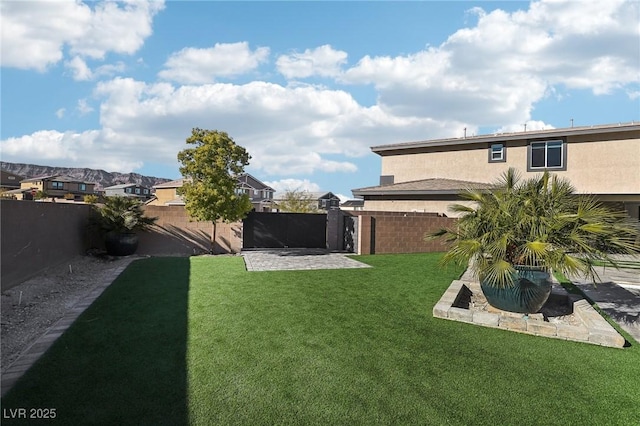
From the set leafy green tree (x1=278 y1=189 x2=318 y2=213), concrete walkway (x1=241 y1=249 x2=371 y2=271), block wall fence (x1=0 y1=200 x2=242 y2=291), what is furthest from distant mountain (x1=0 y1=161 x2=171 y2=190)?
concrete walkway (x1=241 y1=249 x2=371 y2=271)

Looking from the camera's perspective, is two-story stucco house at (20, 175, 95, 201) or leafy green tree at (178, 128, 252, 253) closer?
leafy green tree at (178, 128, 252, 253)

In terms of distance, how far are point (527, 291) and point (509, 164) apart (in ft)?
50.3

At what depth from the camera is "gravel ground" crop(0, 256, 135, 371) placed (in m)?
4.79

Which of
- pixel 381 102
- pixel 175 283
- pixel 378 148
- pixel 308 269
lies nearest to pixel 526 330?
pixel 308 269

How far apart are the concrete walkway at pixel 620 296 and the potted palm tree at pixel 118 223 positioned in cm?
1362

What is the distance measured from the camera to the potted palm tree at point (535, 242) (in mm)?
5590

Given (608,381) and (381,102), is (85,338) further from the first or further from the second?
(381,102)

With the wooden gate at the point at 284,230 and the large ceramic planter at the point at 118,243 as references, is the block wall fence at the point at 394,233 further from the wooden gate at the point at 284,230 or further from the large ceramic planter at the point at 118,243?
the large ceramic planter at the point at 118,243

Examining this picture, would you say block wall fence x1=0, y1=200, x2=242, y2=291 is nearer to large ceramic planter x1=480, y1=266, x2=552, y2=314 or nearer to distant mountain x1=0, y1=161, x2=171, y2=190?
large ceramic planter x1=480, y1=266, x2=552, y2=314

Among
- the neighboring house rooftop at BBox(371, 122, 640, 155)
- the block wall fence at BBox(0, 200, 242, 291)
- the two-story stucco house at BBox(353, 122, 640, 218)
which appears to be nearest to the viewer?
the block wall fence at BBox(0, 200, 242, 291)

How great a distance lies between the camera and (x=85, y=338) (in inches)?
187

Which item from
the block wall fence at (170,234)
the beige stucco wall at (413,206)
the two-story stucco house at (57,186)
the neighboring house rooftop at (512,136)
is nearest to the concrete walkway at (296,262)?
the block wall fence at (170,234)

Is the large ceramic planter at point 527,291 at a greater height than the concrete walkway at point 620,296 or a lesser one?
greater

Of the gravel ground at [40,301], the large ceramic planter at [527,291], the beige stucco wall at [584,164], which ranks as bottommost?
the gravel ground at [40,301]
